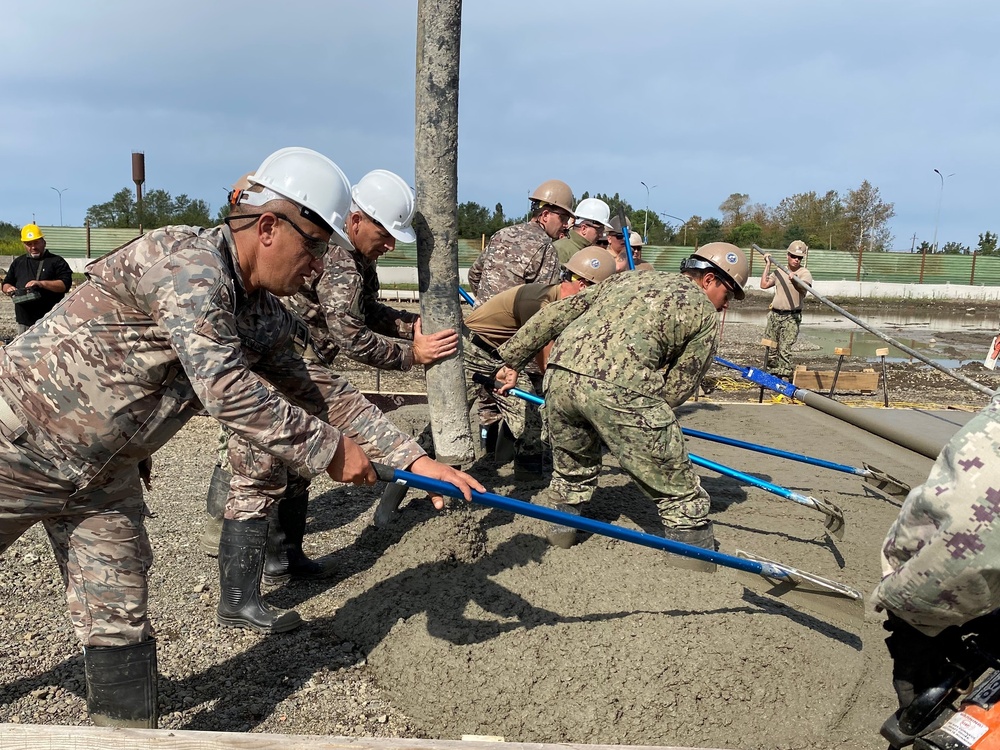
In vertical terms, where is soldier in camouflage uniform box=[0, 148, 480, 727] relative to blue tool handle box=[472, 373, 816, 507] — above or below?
above

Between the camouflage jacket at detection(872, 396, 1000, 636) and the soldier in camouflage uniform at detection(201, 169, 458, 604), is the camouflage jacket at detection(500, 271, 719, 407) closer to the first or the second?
the soldier in camouflage uniform at detection(201, 169, 458, 604)

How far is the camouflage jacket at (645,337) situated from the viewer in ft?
12.4

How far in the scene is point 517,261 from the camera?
5797 millimetres

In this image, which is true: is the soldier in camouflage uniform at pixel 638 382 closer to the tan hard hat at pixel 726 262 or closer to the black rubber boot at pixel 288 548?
the tan hard hat at pixel 726 262

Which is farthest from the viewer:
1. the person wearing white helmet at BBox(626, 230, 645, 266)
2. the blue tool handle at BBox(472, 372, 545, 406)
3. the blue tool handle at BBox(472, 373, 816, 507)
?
the person wearing white helmet at BBox(626, 230, 645, 266)

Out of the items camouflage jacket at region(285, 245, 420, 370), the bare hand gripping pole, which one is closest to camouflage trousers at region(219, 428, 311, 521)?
the bare hand gripping pole

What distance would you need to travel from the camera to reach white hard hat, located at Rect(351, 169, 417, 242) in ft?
11.9

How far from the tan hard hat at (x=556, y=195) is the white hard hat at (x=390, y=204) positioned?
2866mm

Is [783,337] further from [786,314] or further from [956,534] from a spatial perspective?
[956,534]

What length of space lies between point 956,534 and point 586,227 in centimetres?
560

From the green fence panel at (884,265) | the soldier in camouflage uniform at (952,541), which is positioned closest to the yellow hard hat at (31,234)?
the soldier in camouflage uniform at (952,541)

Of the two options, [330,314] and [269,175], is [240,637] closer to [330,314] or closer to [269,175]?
[330,314]

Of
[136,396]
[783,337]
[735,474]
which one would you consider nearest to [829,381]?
[783,337]

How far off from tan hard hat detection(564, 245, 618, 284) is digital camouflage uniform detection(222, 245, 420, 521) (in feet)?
4.60
